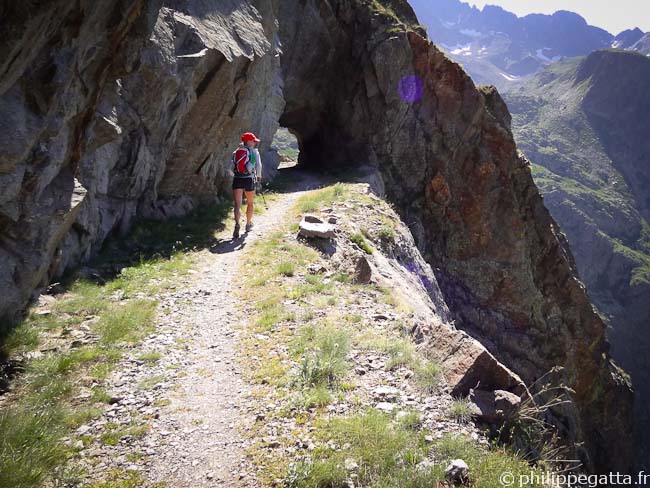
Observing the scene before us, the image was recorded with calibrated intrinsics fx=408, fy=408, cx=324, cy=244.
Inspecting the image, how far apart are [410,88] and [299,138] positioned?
1342 centimetres

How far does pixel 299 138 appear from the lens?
42906 mm

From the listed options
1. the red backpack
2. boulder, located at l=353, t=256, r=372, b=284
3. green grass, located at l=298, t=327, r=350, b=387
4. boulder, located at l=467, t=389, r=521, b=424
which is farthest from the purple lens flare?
boulder, located at l=467, t=389, r=521, b=424

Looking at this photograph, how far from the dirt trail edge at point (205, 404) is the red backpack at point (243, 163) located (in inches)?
201

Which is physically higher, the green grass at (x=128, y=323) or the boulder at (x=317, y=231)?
the boulder at (x=317, y=231)

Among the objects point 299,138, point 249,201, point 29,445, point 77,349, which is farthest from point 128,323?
point 299,138

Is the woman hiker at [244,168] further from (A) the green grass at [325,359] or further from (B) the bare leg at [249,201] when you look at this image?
(A) the green grass at [325,359]

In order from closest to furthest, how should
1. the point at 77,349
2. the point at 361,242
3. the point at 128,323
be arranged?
the point at 77,349, the point at 128,323, the point at 361,242

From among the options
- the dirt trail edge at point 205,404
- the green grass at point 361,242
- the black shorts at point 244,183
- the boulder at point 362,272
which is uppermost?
the black shorts at point 244,183

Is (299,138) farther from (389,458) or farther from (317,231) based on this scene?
(389,458)

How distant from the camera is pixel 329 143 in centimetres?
3828

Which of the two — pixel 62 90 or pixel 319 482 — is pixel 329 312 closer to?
pixel 319 482

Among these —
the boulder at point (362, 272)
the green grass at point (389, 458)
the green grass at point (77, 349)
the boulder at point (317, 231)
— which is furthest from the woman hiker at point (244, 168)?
the green grass at point (389, 458)

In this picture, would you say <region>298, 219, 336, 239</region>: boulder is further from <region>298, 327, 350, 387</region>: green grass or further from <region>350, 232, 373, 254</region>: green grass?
<region>298, 327, 350, 387</region>: green grass

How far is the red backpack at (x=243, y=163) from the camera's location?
1483 centimetres
